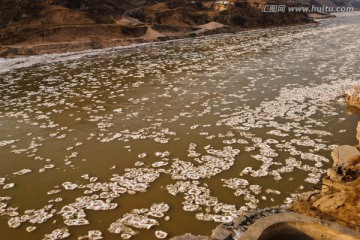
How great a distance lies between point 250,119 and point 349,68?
38.1 feet

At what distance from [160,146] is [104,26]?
30.0 m

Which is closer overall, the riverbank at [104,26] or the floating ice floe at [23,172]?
the floating ice floe at [23,172]

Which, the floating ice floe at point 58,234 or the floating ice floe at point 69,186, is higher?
the floating ice floe at point 69,186

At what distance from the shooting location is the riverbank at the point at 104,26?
30.7m

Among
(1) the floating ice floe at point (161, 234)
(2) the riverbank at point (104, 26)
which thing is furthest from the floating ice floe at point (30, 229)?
(2) the riverbank at point (104, 26)

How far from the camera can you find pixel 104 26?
35750 mm

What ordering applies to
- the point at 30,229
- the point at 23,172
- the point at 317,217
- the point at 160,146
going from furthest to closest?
the point at 160,146 → the point at 23,172 → the point at 30,229 → the point at 317,217

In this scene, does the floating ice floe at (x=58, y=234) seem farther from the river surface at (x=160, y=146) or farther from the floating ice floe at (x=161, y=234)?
the floating ice floe at (x=161, y=234)

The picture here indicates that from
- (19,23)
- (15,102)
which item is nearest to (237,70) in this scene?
(15,102)

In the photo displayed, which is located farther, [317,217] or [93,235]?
[93,235]

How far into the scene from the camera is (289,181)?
7.37 meters

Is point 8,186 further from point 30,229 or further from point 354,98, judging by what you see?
point 354,98

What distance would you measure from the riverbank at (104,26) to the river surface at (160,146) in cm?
1377

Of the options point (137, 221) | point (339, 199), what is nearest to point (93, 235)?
point (137, 221)
